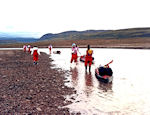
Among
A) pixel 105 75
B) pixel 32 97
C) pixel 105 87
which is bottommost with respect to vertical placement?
pixel 105 87

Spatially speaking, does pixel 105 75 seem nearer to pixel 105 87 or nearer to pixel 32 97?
pixel 105 87

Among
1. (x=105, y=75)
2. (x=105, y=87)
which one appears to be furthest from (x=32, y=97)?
(x=105, y=75)

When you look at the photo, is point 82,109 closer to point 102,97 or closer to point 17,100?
point 102,97

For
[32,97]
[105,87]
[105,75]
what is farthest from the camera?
[105,75]

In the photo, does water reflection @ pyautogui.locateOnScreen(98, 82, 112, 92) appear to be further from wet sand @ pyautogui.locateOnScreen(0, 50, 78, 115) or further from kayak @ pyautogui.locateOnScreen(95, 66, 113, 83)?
wet sand @ pyautogui.locateOnScreen(0, 50, 78, 115)

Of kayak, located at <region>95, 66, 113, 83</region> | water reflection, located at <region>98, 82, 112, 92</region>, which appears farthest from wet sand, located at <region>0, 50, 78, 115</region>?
kayak, located at <region>95, 66, 113, 83</region>

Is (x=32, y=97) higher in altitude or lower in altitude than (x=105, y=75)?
lower

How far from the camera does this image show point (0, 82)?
539 inches

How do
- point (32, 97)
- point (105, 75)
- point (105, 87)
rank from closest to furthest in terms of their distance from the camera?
1. point (32, 97)
2. point (105, 87)
3. point (105, 75)

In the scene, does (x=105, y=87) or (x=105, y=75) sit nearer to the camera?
(x=105, y=87)

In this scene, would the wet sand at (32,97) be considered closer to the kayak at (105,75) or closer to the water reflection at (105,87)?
the water reflection at (105,87)

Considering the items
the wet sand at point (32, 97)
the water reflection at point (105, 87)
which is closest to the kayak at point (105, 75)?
the water reflection at point (105, 87)

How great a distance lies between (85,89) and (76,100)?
8.41 feet

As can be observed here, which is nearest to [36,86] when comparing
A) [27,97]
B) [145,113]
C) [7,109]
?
[27,97]
